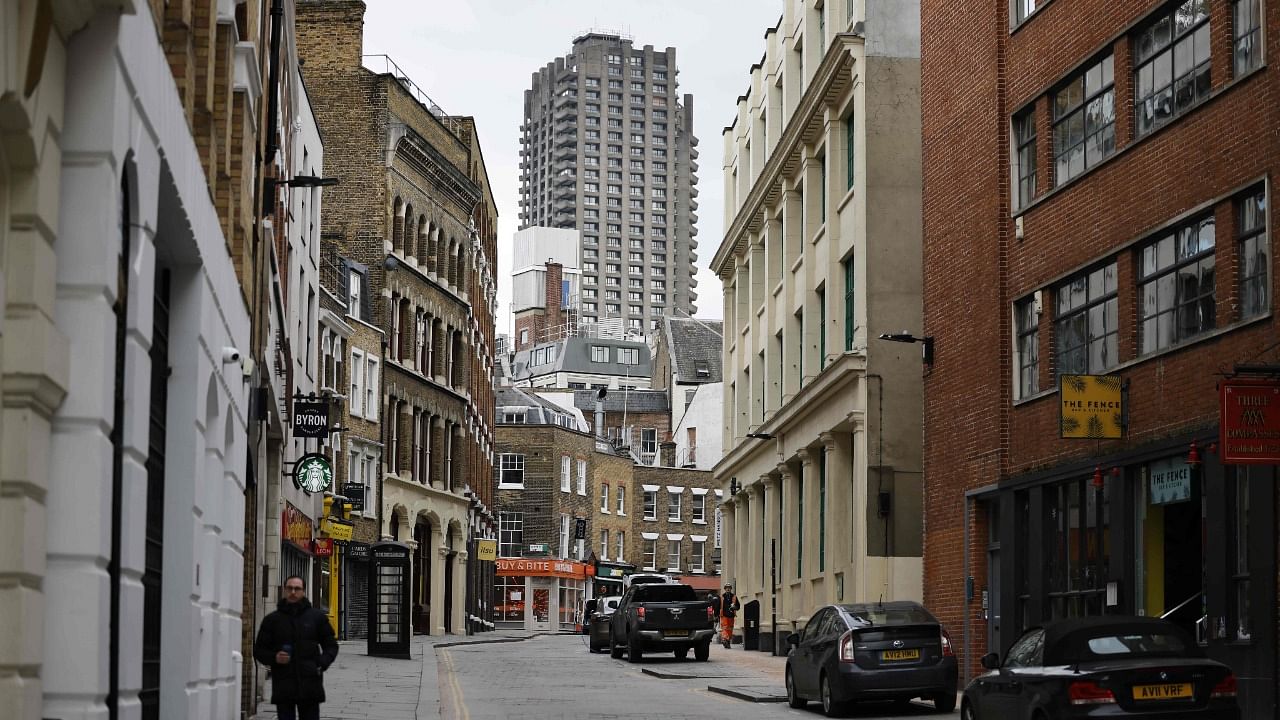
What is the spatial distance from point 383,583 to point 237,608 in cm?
1985

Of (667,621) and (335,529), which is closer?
(667,621)

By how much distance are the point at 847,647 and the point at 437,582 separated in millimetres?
43485

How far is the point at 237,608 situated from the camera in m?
20.0

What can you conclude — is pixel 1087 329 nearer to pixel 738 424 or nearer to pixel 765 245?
pixel 765 245

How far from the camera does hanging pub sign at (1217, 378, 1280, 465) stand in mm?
18344

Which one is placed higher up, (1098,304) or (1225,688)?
(1098,304)

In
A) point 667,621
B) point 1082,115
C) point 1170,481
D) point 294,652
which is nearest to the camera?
point 294,652

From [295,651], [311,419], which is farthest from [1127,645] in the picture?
[311,419]

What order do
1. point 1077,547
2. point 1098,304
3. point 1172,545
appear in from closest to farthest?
point 1172,545 → point 1098,304 → point 1077,547

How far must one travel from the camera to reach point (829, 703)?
2319 centimetres

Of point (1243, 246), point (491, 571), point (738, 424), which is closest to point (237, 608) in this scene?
point (1243, 246)

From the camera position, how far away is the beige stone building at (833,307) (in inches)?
1529

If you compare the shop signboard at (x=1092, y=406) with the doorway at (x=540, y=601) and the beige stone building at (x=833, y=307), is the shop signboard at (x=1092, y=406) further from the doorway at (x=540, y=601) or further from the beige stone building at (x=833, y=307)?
the doorway at (x=540, y=601)

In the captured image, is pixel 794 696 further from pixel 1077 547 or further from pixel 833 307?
pixel 833 307
